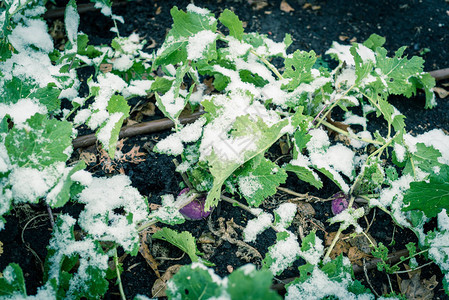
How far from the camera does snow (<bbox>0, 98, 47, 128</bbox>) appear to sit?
1299mm

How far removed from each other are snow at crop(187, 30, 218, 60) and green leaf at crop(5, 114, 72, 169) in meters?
0.67

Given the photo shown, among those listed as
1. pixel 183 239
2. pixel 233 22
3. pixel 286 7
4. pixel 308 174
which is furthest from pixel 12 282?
pixel 286 7

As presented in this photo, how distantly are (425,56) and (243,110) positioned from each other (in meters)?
1.68

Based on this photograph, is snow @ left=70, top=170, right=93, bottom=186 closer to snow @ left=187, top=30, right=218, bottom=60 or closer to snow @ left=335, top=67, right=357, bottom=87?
snow @ left=187, top=30, right=218, bottom=60

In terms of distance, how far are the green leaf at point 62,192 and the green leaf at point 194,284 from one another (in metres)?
0.41

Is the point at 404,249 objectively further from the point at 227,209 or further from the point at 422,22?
the point at 422,22

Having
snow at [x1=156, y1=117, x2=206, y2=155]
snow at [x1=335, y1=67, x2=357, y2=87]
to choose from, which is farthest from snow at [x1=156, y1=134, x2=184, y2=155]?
snow at [x1=335, y1=67, x2=357, y2=87]

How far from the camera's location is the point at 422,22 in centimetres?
253

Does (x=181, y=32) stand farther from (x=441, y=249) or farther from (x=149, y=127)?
(x=441, y=249)

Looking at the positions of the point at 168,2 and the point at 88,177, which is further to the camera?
the point at 168,2

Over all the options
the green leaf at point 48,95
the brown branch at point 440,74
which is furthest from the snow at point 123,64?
the brown branch at point 440,74

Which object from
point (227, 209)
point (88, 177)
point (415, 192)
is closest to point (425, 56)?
point (415, 192)

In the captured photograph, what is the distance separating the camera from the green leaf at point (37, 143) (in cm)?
111

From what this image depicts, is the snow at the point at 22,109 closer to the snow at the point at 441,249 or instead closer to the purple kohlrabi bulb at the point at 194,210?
the purple kohlrabi bulb at the point at 194,210
